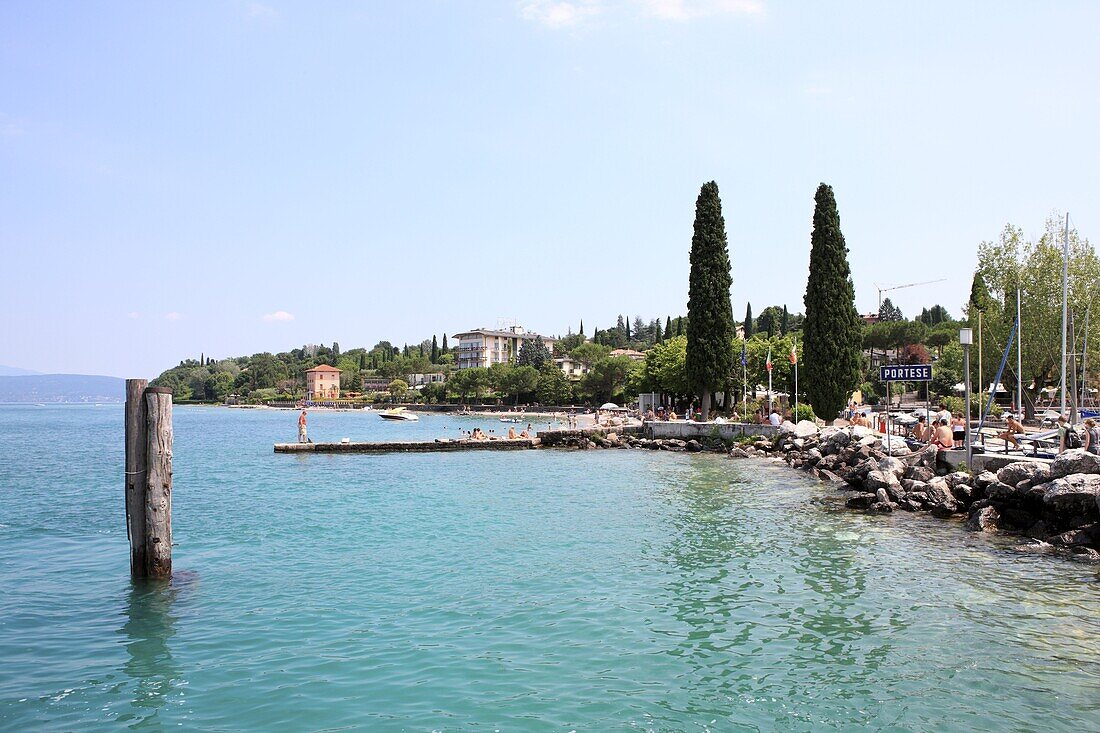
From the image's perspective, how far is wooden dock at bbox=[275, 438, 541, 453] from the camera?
44.8 m

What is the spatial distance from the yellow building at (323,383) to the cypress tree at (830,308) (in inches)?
6437

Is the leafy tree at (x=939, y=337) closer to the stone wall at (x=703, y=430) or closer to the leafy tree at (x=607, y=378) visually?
the leafy tree at (x=607, y=378)

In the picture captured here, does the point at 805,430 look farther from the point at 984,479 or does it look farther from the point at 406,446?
the point at 406,446

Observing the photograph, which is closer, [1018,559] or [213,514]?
[1018,559]

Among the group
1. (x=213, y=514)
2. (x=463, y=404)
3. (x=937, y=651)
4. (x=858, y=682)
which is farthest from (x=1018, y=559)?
(x=463, y=404)

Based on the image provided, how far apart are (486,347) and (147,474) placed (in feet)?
523

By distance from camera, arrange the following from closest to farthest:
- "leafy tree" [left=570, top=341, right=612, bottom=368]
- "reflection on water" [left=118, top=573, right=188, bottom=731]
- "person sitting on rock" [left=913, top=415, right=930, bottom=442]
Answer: "reflection on water" [left=118, top=573, right=188, bottom=731] → "person sitting on rock" [left=913, top=415, right=930, bottom=442] → "leafy tree" [left=570, top=341, right=612, bottom=368]

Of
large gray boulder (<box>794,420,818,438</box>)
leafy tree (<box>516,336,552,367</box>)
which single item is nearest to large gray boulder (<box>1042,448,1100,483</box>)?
→ large gray boulder (<box>794,420,818,438</box>)

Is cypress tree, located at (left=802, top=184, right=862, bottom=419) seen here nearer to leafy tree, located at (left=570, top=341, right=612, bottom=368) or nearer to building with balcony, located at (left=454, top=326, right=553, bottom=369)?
leafy tree, located at (left=570, top=341, right=612, bottom=368)

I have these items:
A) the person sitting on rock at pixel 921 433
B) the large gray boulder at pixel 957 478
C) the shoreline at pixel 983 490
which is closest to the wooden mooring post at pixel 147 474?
the shoreline at pixel 983 490

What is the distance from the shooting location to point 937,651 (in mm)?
10594

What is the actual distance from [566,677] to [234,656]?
448cm

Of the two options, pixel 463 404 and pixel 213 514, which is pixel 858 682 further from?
pixel 463 404

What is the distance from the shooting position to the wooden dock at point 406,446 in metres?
44.8
